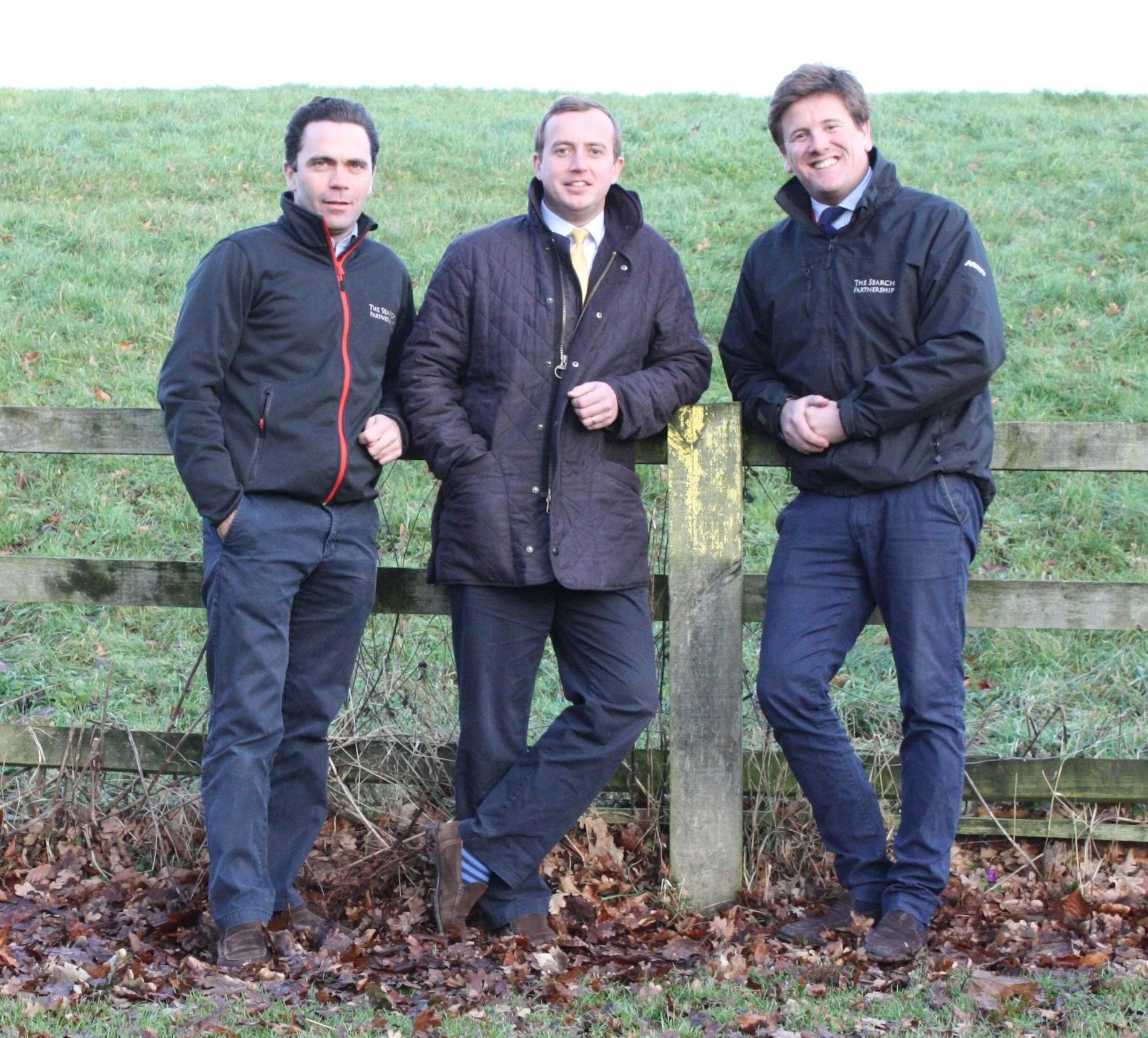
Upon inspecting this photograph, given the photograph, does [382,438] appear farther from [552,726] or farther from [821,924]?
[821,924]

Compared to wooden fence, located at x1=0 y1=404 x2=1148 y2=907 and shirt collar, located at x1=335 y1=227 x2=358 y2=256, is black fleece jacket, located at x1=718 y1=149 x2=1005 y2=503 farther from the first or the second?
shirt collar, located at x1=335 y1=227 x2=358 y2=256

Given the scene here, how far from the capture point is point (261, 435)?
12.9ft

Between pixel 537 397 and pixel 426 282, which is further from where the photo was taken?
pixel 426 282

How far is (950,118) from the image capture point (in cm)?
2042

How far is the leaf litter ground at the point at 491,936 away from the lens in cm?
364

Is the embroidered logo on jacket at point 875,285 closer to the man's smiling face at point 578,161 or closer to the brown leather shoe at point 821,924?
the man's smiling face at point 578,161

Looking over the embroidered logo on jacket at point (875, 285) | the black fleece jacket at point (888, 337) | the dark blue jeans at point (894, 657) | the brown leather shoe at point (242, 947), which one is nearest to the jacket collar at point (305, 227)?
the black fleece jacket at point (888, 337)

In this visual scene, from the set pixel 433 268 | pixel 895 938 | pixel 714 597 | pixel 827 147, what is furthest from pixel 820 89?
pixel 433 268

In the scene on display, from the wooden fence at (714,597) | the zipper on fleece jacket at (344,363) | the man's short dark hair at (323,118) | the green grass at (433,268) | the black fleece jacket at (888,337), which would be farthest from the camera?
the green grass at (433,268)

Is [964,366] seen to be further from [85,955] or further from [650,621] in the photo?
[85,955]

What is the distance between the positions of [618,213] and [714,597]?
1.34 meters

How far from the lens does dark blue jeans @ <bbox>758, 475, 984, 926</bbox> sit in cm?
396

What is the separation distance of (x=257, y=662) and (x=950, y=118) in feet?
63.1

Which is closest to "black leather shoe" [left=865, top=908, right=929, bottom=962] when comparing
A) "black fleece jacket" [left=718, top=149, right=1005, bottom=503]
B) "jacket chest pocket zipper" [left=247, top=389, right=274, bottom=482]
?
"black fleece jacket" [left=718, top=149, right=1005, bottom=503]
